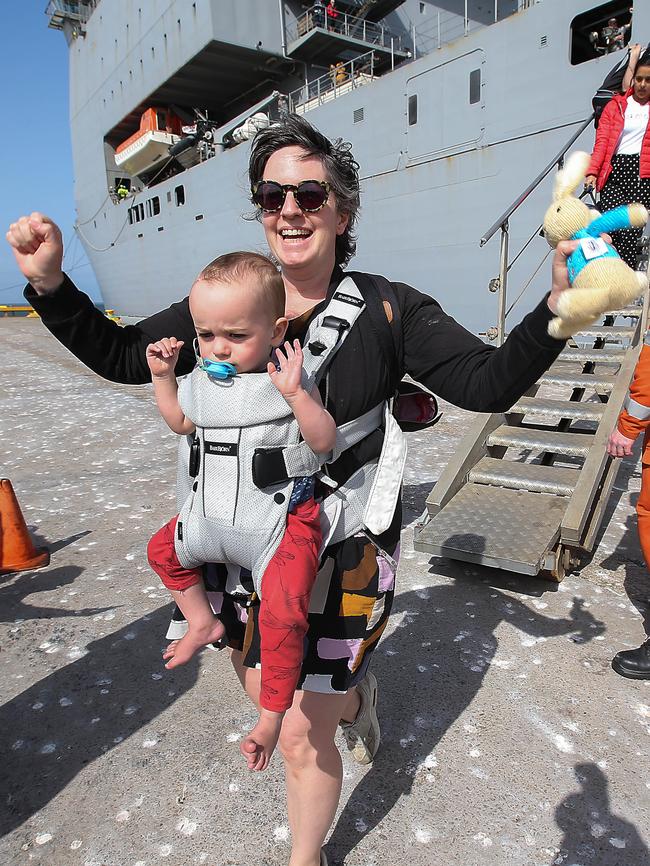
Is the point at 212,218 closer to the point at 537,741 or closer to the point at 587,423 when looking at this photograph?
the point at 587,423

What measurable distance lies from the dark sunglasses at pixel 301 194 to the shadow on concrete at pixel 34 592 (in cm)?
283

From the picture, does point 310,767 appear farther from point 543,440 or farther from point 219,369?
point 543,440

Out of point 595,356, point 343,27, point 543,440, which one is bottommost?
point 543,440

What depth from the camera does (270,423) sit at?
56.9 inches

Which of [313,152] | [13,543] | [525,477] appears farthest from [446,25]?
[313,152]

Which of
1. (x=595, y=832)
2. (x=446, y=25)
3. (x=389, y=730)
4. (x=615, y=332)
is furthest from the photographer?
(x=446, y=25)

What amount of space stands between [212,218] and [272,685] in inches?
664

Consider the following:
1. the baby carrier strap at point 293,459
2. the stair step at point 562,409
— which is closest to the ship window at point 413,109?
the stair step at point 562,409

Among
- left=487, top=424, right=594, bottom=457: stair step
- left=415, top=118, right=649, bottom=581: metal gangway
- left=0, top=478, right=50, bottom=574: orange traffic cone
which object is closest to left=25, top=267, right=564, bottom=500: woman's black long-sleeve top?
left=415, top=118, right=649, bottom=581: metal gangway

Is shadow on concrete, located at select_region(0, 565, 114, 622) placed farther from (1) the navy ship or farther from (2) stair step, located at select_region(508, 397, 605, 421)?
(2) stair step, located at select_region(508, 397, 605, 421)

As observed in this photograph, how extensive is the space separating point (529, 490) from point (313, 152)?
3167 millimetres

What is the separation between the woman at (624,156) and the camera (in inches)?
196

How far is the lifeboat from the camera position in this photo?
1844 centimetres

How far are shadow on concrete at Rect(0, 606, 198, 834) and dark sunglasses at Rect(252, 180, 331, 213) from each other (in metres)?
2.28
